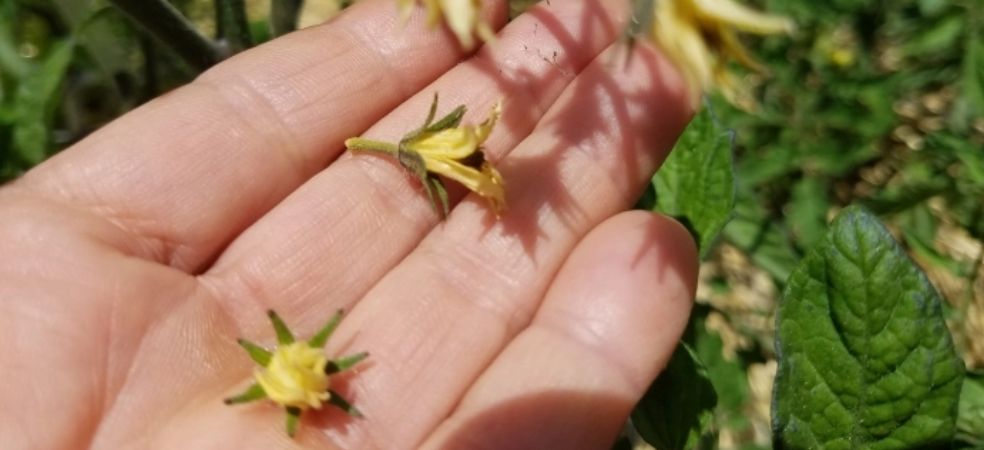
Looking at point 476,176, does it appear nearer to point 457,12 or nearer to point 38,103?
point 457,12

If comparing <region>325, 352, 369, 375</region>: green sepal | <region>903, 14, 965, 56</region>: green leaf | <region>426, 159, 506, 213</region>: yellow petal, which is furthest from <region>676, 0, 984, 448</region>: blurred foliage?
<region>325, 352, 369, 375</region>: green sepal

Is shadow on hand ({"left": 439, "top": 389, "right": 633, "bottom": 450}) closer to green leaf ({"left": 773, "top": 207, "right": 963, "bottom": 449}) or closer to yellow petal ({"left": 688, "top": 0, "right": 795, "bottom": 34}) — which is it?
green leaf ({"left": 773, "top": 207, "right": 963, "bottom": 449})

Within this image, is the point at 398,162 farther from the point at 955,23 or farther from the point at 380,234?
the point at 955,23

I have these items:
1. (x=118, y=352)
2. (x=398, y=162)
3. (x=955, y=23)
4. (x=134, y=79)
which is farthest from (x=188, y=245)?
(x=955, y=23)

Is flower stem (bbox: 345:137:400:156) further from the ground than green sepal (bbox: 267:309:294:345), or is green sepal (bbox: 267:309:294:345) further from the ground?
flower stem (bbox: 345:137:400:156)

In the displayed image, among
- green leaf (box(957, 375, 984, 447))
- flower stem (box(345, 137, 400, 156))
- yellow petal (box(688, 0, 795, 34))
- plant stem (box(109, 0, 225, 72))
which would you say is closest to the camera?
yellow petal (box(688, 0, 795, 34))

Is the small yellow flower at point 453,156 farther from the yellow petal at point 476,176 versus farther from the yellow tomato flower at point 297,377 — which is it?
the yellow tomato flower at point 297,377

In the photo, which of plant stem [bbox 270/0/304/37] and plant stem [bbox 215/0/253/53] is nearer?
plant stem [bbox 215/0/253/53]
